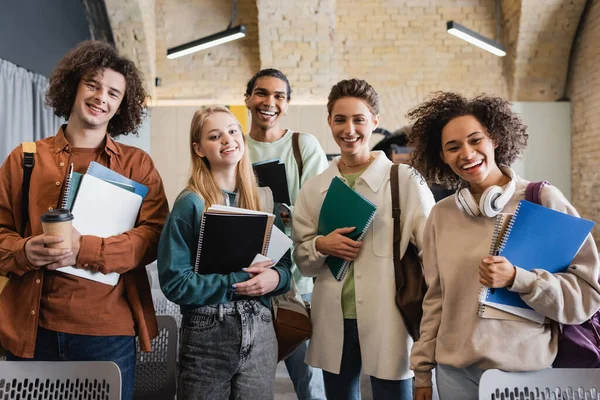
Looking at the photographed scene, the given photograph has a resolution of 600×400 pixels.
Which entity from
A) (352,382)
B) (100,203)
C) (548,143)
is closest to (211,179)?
(100,203)

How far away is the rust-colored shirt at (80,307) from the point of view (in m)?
1.55

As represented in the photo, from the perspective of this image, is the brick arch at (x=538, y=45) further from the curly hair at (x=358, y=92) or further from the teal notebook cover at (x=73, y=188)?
the teal notebook cover at (x=73, y=188)

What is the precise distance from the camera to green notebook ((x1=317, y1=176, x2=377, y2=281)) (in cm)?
176

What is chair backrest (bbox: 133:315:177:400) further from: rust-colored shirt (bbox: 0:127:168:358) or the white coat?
the white coat

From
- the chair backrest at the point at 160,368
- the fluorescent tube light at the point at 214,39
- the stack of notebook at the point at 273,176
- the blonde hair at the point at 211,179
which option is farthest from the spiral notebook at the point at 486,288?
the fluorescent tube light at the point at 214,39

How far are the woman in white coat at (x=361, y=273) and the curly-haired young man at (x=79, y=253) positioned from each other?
2.01ft

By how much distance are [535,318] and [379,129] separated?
6147 millimetres

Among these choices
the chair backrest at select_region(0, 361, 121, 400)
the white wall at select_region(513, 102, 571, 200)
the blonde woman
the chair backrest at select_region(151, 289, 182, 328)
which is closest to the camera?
the chair backrest at select_region(0, 361, 121, 400)

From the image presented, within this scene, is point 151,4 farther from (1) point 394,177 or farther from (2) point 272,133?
(1) point 394,177

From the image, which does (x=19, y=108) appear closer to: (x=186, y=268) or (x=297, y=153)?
(x=297, y=153)

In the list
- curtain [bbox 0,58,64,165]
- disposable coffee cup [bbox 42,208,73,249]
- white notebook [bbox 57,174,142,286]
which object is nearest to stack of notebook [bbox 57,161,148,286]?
white notebook [bbox 57,174,142,286]

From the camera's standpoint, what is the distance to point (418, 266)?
1812 millimetres

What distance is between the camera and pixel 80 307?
5.09 feet

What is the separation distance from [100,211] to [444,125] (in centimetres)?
120
